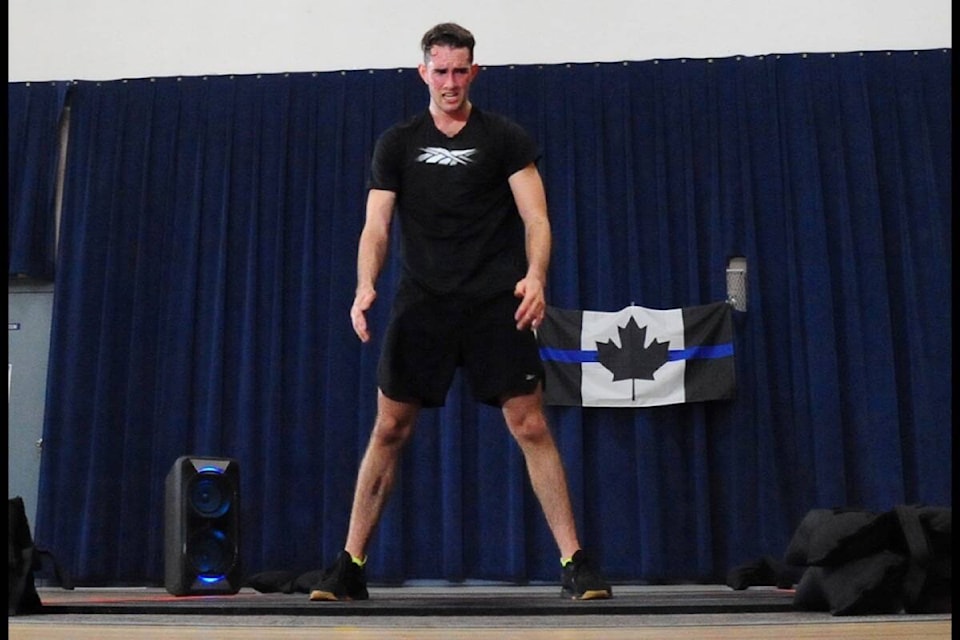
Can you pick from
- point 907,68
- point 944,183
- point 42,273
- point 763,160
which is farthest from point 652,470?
point 42,273

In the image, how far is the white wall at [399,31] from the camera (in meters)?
6.07

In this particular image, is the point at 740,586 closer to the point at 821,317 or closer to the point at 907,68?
the point at 821,317

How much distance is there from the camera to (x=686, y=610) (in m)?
2.51

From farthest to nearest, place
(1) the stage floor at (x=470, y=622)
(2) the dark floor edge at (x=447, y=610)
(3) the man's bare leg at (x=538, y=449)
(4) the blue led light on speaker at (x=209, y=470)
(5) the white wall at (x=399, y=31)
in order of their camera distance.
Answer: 1. (5) the white wall at (x=399, y=31)
2. (4) the blue led light on speaker at (x=209, y=470)
3. (3) the man's bare leg at (x=538, y=449)
4. (2) the dark floor edge at (x=447, y=610)
5. (1) the stage floor at (x=470, y=622)

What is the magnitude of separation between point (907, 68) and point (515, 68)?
2.11m

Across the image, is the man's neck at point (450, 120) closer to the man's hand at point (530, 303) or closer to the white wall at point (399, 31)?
the man's hand at point (530, 303)

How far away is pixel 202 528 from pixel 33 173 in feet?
8.93

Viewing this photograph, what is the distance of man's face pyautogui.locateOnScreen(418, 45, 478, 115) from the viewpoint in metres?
3.06

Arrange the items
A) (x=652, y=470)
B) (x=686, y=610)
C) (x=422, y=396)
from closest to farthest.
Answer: (x=686, y=610), (x=422, y=396), (x=652, y=470)

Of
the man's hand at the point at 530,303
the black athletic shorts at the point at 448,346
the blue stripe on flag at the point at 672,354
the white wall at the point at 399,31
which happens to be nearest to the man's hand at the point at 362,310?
the black athletic shorts at the point at 448,346

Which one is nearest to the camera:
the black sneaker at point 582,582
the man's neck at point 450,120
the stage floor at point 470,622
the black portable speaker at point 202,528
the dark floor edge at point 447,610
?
the stage floor at point 470,622

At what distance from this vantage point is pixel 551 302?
19.1ft

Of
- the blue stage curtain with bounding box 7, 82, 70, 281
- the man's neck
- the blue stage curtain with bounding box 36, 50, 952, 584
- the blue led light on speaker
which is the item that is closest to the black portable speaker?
the blue led light on speaker

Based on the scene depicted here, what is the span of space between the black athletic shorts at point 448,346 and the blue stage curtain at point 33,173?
3738 mm
